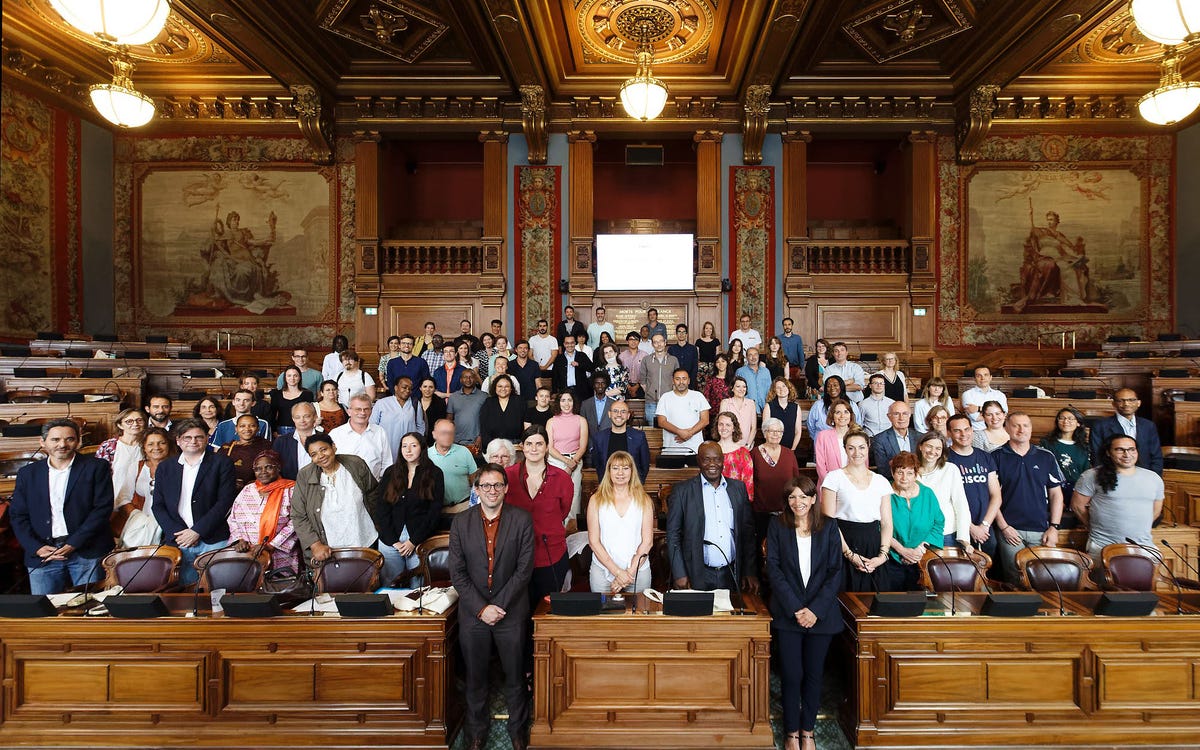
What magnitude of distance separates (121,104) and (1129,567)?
9.31 m

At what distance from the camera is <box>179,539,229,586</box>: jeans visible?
418 centimetres

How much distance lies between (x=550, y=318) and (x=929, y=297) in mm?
6381

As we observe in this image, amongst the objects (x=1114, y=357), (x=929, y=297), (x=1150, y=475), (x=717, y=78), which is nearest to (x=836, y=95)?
(x=717, y=78)

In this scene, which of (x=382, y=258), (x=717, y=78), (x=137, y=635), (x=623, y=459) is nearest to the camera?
(x=137, y=635)

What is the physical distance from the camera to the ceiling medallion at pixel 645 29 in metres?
Answer: 8.62

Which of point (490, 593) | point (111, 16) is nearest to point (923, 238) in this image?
point (490, 593)

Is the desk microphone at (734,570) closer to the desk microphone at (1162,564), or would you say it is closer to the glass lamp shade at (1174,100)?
the desk microphone at (1162,564)

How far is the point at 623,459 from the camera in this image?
151 inches

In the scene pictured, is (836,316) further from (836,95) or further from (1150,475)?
(1150,475)

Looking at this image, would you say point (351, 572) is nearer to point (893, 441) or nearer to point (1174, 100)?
point (893, 441)

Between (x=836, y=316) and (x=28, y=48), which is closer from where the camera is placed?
(x=28, y=48)

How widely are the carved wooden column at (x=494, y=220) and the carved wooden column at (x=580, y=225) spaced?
1114mm

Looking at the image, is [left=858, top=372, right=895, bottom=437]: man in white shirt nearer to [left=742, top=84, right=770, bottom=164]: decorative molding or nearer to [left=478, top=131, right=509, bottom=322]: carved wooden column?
[left=742, top=84, right=770, bottom=164]: decorative molding

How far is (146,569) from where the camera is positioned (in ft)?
13.0
